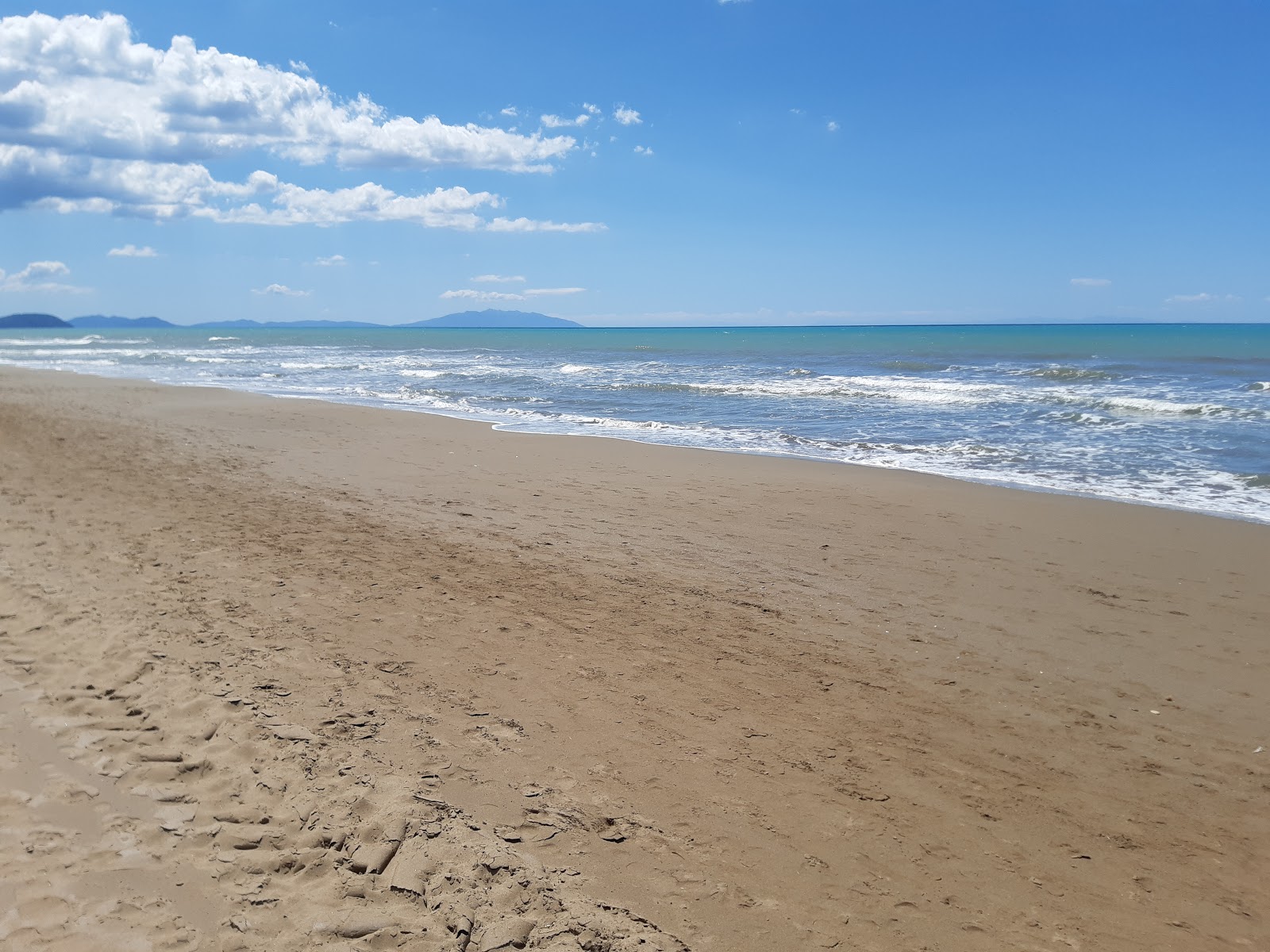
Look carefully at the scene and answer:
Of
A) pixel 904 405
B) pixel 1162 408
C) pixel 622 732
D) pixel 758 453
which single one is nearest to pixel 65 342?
pixel 904 405

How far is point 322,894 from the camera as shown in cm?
291

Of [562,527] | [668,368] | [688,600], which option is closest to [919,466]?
[562,527]

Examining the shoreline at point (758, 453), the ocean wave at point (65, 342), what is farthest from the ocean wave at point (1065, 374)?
the ocean wave at point (65, 342)

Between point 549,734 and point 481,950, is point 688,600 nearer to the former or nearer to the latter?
point 549,734

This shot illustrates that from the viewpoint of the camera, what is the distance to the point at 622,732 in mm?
4230

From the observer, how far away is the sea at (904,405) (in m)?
12.5

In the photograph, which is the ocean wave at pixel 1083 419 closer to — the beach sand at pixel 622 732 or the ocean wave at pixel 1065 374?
the beach sand at pixel 622 732

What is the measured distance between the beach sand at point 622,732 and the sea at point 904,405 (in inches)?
165

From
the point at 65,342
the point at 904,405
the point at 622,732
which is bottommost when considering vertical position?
the point at 622,732

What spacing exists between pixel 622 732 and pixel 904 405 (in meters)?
19.6

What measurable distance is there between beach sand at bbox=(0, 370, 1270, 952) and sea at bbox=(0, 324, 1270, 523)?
4192mm

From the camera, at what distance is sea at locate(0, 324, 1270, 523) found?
1245cm

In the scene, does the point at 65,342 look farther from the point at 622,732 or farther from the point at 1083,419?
the point at 622,732

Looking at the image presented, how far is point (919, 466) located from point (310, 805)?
1099 cm
